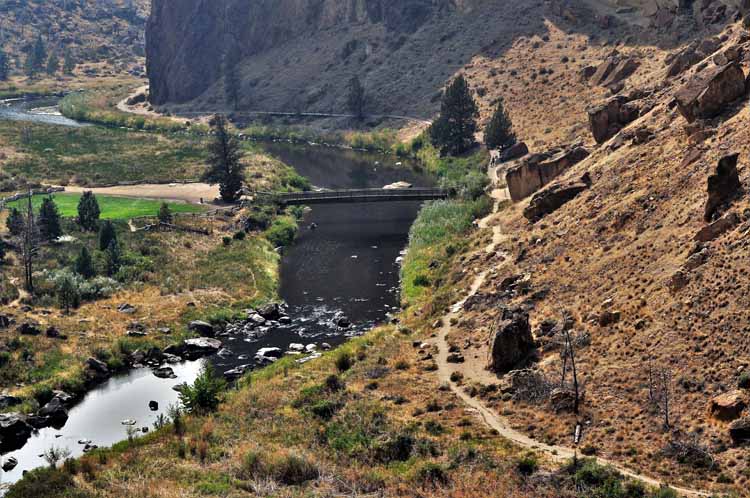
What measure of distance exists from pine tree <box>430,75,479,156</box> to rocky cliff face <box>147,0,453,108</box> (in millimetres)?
55388

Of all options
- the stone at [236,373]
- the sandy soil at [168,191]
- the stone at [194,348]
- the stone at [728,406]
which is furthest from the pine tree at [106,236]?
the stone at [728,406]

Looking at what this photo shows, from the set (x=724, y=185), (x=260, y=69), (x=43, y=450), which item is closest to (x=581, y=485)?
(x=724, y=185)

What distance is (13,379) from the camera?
1925 inches

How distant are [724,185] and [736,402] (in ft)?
50.3

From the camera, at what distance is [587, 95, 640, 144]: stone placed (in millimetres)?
69188

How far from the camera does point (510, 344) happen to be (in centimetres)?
4344

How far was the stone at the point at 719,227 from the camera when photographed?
142 feet

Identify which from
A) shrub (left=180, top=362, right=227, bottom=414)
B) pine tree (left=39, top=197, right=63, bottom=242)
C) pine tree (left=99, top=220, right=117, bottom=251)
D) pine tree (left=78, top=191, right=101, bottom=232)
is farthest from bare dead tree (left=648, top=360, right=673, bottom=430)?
pine tree (left=78, top=191, right=101, bottom=232)

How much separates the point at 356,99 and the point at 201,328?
87029 mm

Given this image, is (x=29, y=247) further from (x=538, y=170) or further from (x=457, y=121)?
(x=457, y=121)

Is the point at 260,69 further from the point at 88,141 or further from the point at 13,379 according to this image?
the point at 13,379

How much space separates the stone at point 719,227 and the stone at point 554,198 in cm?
1669

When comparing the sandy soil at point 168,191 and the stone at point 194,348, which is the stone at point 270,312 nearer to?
the stone at point 194,348

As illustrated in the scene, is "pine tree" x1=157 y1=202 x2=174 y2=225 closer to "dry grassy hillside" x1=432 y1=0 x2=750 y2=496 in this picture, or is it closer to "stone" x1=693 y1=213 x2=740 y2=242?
"dry grassy hillside" x1=432 y1=0 x2=750 y2=496
